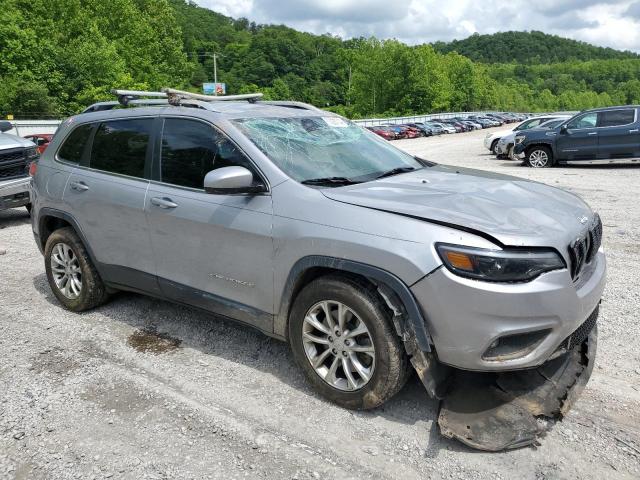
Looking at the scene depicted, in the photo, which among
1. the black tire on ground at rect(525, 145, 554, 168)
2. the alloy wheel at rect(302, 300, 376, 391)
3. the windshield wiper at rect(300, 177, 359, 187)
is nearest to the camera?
the alloy wheel at rect(302, 300, 376, 391)

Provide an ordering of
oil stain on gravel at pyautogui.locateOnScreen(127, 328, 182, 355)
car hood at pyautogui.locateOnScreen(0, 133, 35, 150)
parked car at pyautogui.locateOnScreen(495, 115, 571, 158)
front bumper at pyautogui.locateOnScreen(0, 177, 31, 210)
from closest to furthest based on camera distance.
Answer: oil stain on gravel at pyautogui.locateOnScreen(127, 328, 182, 355), front bumper at pyautogui.locateOnScreen(0, 177, 31, 210), car hood at pyautogui.locateOnScreen(0, 133, 35, 150), parked car at pyautogui.locateOnScreen(495, 115, 571, 158)

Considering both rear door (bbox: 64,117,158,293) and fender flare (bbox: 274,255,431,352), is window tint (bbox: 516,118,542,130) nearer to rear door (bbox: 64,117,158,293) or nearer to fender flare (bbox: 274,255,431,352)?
rear door (bbox: 64,117,158,293)

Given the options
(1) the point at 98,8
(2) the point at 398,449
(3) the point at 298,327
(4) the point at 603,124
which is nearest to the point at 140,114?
(3) the point at 298,327

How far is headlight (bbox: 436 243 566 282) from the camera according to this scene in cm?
262

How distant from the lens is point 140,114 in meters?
4.21

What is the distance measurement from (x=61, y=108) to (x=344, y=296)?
172ft

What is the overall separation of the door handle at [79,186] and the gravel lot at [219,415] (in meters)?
1.12

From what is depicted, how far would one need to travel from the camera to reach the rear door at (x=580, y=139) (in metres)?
14.8

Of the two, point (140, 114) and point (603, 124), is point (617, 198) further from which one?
point (140, 114)

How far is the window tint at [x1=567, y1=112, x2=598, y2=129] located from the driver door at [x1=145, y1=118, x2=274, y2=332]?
14.0 metres

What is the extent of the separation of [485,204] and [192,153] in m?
2.04

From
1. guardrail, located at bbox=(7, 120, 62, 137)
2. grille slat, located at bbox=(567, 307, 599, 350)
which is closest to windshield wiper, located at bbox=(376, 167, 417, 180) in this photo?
grille slat, located at bbox=(567, 307, 599, 350)

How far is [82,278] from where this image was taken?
4633 mm

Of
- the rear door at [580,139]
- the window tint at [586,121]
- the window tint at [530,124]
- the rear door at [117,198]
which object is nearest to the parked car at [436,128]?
the window tint at [530,124]
